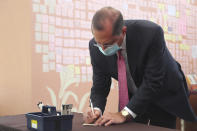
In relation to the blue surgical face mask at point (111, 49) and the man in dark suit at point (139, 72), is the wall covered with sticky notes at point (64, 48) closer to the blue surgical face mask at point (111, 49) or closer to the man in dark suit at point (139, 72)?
the man in dark suit at point (139, 72)

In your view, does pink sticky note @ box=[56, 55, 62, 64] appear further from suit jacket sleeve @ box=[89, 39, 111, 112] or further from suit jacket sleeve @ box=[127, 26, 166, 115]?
suit jacket sleeve @ box=[127, 26, 166, 115]

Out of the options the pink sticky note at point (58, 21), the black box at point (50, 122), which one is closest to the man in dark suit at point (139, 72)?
the black box at point (50, 122)

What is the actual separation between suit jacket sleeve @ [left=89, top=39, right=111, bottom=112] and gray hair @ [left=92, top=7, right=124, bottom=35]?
0.26 m

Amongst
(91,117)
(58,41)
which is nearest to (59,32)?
(58,41)

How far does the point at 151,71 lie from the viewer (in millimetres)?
1428

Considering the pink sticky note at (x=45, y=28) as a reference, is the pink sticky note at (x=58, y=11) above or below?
above

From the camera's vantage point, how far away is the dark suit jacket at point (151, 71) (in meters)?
1.42

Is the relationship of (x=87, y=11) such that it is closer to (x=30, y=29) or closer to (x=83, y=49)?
(x=83, y=49)

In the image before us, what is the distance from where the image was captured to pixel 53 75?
2686mm

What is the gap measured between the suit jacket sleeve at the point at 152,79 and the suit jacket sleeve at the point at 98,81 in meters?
0.24

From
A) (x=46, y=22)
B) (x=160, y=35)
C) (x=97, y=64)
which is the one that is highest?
(x=46, y=22)

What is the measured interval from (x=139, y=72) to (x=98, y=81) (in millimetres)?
253

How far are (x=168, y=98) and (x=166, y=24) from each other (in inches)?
96.1

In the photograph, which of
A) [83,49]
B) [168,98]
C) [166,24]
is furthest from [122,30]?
[166,24]
